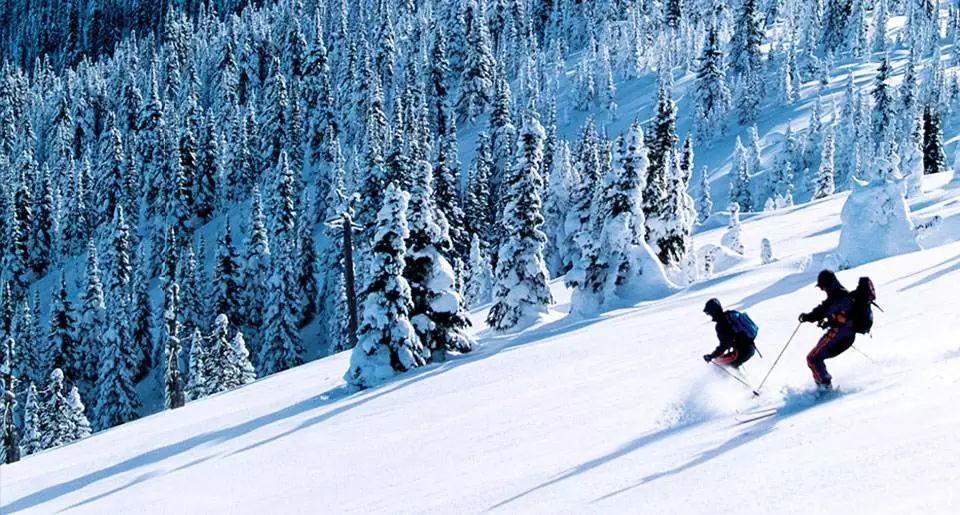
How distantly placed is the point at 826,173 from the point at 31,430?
71976 millimetres

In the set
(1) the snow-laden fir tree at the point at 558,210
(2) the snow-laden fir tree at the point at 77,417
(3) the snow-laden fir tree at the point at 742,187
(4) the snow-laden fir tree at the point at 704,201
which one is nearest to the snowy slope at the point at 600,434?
(2) the snow-laden fir tree at the point at 77,417

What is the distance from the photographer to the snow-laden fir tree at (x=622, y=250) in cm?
2900

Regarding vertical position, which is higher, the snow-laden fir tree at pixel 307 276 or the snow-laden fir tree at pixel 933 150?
the snow-laden fir tree at pixel 933 150

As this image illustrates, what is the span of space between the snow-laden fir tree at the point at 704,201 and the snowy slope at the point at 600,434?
5897 centimetres

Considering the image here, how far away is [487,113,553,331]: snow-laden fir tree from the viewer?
33688 millimetres

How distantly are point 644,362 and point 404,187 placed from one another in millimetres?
46242

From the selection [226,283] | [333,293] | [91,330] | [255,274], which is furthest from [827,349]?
[91,330]

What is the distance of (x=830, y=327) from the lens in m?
9.78

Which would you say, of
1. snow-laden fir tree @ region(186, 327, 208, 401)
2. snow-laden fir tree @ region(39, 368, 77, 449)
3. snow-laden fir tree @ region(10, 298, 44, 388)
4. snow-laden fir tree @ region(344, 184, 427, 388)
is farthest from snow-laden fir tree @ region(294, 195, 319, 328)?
snow-laden fir tree @ region(344, 184, 427, 388)

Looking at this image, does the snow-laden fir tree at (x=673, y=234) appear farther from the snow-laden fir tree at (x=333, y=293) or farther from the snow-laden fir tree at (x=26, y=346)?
the snow-laden fir tree at (x=26, y=346)

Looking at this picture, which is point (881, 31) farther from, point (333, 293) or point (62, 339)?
point (62, 339)

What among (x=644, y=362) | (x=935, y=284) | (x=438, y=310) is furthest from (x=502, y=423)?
(x=438, y=310)

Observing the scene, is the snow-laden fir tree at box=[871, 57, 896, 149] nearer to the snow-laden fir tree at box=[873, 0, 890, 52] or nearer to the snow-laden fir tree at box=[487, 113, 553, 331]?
the snow-laden fir tree at box=[873, 0, 890, 52]

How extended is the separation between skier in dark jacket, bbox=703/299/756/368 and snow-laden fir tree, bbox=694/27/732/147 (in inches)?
3610
